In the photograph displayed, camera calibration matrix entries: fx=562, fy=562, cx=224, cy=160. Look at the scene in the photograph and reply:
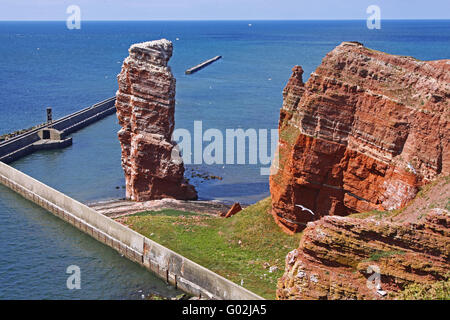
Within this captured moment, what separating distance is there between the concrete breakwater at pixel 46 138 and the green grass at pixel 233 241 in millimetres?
35155

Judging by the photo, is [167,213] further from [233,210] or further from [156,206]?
[233,210]

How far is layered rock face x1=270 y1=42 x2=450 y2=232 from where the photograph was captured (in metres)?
34.3

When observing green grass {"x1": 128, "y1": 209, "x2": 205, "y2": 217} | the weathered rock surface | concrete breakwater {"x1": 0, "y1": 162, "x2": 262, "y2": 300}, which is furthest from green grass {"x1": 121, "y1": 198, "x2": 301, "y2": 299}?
the weathered rock surface

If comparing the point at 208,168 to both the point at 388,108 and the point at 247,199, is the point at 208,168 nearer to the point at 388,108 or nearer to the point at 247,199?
the point at 247,199

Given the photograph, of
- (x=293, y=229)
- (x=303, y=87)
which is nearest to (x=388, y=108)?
(x=303, y=87)

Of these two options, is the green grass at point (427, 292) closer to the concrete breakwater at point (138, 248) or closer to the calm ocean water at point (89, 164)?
the concrete breakwater at point (138, 248)

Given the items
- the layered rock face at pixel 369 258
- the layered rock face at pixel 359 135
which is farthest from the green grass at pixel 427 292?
the layered rock face at pixel 359 135

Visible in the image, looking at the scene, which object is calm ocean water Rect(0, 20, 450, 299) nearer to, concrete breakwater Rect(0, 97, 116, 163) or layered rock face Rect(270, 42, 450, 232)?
concrete breakwater Rect(0, 97, 116, 163)

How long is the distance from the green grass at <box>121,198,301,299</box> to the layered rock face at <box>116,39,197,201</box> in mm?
7640

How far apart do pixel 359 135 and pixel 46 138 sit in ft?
196

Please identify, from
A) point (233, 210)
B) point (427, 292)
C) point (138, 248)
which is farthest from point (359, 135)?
point (138, 248)

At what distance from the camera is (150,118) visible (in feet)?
180

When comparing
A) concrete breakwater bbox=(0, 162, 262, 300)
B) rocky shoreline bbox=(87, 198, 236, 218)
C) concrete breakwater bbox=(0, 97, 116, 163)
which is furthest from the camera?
concrete breakwater bbox=(0, 97, 116, 163)
